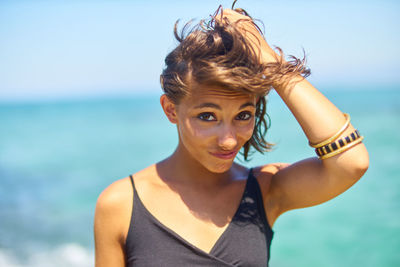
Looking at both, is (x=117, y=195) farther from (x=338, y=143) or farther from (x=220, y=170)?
(x=338, y=143)

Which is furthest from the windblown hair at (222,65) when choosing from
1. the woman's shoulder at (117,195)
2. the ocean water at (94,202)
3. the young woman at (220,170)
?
the ocean water at (94,202)

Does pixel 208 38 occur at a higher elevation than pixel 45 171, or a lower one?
lower

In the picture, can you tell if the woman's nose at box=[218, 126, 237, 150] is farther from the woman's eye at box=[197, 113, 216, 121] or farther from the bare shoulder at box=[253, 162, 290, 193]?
the bare shoulder at box=[253, 162, 290, 193]

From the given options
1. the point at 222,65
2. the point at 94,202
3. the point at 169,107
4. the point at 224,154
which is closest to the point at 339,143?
the point at 224,154

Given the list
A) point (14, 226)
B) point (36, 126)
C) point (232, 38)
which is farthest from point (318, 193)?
point (36, 126)

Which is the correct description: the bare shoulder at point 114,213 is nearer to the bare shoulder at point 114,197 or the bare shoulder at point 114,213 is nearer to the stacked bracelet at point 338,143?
the bare shoulder at point 114,197

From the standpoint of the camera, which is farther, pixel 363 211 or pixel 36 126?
pixel 36 126

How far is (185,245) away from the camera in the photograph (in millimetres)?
1995

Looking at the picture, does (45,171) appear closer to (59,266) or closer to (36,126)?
(59,266)

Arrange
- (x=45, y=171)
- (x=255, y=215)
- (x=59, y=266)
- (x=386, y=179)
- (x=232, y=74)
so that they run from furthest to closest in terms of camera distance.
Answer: (x=45, y=171) < (x=386, y=179) < (x=59, y=266) < (x=255, y=215) < (x=232, y=74)

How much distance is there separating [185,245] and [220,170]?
1.30 feet

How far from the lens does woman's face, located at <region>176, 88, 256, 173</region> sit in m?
1.91

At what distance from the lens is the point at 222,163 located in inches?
79.5

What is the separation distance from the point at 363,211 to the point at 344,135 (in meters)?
9.63
